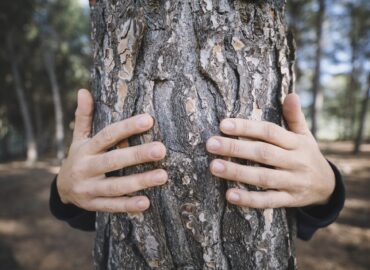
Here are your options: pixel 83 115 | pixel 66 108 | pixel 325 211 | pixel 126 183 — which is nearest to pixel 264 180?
pixel 126 183

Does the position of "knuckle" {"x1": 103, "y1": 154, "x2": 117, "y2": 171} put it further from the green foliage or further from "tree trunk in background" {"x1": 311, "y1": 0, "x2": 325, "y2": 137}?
the green foliage

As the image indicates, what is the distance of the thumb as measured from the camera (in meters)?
1.10

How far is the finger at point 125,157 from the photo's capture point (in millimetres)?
967

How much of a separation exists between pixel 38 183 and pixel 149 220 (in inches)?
385

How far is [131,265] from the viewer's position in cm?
115

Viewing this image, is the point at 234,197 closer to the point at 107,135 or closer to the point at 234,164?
the point at 234,164

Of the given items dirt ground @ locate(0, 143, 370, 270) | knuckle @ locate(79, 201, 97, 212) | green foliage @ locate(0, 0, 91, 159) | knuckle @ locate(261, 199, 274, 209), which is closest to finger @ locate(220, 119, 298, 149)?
knuckle @ locate(261, 199, 274, 209)

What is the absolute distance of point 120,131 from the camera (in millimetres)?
1020

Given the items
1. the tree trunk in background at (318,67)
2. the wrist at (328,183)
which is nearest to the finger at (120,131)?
the wrist at (328,183)

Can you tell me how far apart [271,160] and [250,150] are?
98 millimetres

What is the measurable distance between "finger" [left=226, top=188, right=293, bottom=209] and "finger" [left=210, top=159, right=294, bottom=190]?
3 centimetres

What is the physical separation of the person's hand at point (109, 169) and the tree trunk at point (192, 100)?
80mm

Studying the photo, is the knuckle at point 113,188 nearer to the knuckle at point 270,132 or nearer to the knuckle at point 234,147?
the knuckle at point 234,147

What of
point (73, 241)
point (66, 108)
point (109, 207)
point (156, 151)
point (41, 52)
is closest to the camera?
point (156, 151)
